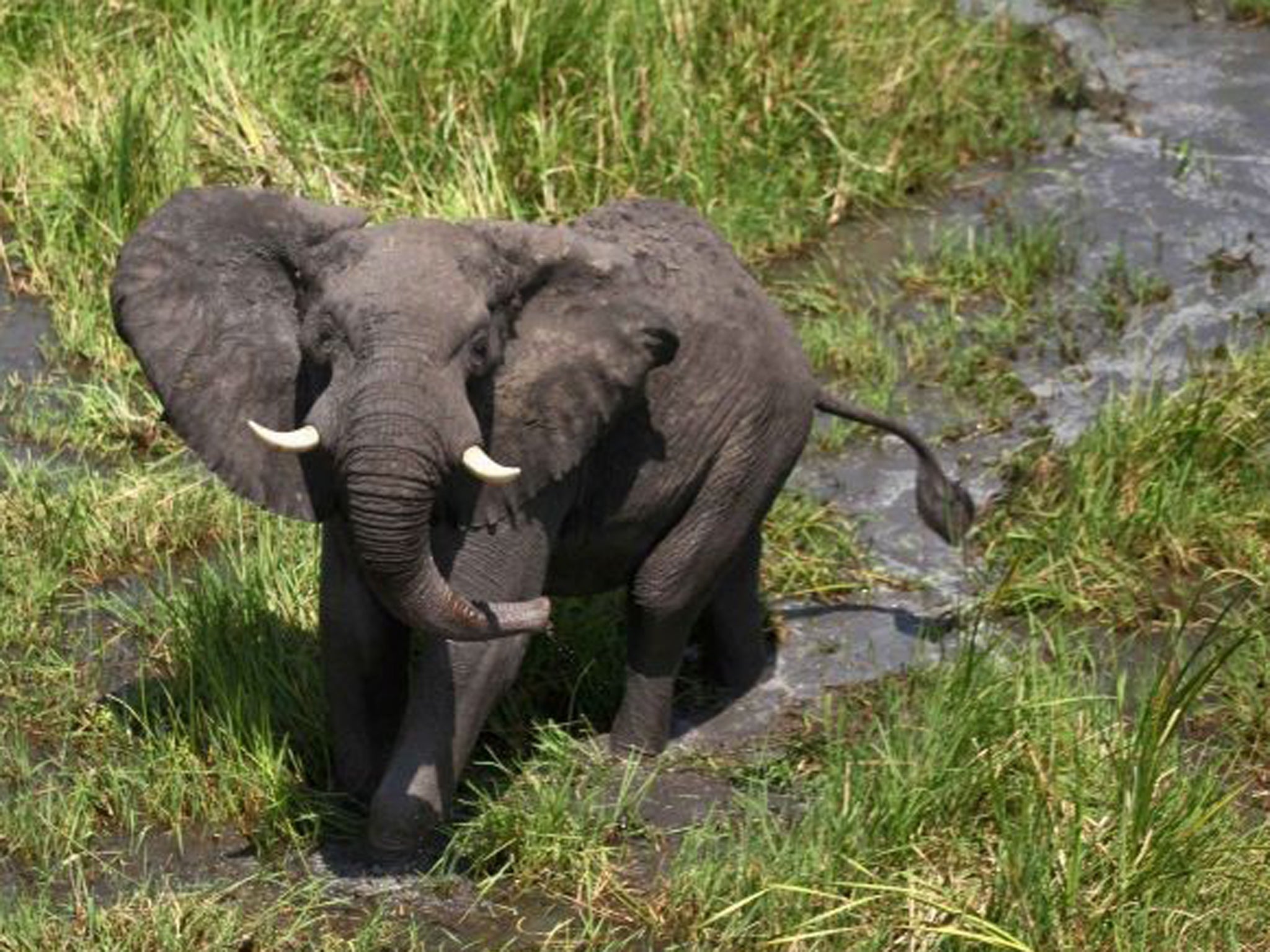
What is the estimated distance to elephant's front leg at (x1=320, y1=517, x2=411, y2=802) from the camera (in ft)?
20.6

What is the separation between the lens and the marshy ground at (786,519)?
611 cm

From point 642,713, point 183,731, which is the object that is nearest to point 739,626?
point 642,713

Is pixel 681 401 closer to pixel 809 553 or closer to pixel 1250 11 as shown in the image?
pixel 809 553

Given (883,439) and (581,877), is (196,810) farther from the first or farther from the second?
(883,439)

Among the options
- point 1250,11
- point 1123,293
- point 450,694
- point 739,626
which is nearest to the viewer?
point 450,694

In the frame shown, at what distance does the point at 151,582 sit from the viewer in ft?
24.5

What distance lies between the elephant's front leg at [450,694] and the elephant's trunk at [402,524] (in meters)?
0.38

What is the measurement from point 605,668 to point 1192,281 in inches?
123

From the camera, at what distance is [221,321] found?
6.12 m

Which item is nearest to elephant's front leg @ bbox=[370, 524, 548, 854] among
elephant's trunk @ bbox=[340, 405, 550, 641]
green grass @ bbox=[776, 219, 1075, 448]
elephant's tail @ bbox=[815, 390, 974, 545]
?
elephant's trunk @ bbox=[340, 405, 550, 641]

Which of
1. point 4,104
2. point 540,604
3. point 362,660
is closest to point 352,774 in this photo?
point 362,660

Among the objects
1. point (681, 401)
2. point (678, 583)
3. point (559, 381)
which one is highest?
point (559, 381)

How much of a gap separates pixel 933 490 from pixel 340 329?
2.29 metres

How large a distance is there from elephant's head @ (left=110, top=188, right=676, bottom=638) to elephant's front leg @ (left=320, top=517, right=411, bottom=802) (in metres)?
0.28
